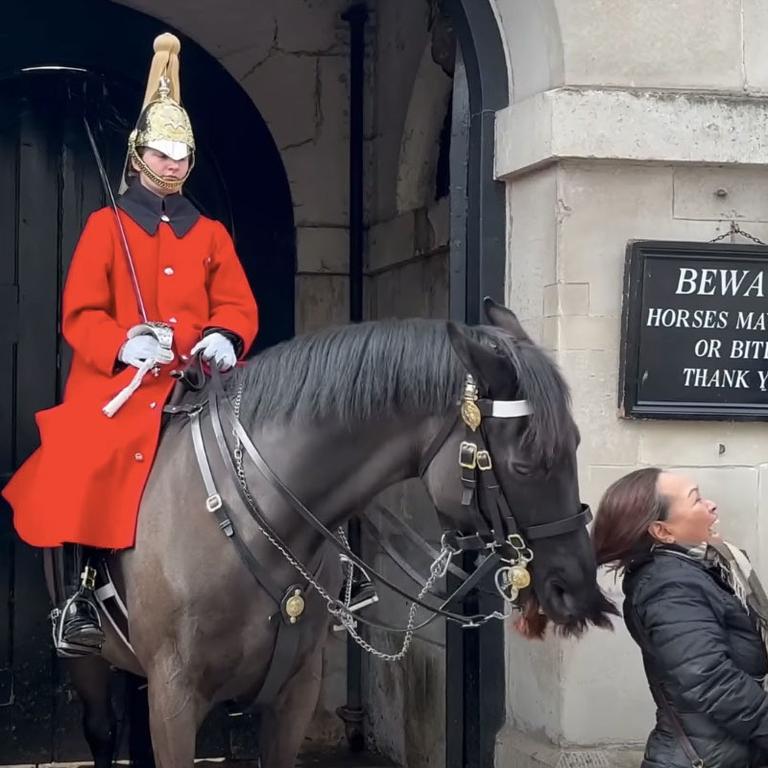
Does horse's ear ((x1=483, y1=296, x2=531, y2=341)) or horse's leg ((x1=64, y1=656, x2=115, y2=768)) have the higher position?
horse's ear ((x1=483, y1=296, x2=531, y2=341))

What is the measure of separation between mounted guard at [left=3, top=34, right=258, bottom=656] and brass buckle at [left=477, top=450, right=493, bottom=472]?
3.16 ft

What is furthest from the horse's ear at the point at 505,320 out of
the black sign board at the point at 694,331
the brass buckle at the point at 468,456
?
the black sign board at the point at 694,331

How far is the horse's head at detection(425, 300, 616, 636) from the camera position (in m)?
3.65

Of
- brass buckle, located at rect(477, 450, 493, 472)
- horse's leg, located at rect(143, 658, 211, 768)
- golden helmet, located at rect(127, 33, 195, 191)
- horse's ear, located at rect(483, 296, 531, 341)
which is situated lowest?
horse's leg, located at rect(143, 658, 211, 768)

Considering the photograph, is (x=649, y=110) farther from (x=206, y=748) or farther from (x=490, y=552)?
(x=206, y=748)

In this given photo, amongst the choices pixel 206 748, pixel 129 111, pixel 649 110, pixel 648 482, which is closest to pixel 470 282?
pixel 649 110

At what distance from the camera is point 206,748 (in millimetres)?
6688

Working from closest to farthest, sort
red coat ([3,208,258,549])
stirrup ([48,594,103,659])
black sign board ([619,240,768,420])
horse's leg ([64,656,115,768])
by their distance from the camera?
red coat ([3,208,258,549])
stirrup ([48,594,103,659])
black sign board ([619,240,768,420])
horse's leg ([64,656,115,768])

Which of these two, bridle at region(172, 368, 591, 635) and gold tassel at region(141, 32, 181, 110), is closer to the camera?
bridle at region(172, 368, 591, 635)

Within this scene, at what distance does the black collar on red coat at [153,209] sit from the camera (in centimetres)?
459

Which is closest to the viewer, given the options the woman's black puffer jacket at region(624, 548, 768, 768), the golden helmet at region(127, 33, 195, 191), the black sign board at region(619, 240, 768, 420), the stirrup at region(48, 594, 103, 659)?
the woman's black puffer jacket at region(624, 548, 768, 768)

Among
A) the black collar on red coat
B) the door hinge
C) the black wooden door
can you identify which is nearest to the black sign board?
the black collar on red coat

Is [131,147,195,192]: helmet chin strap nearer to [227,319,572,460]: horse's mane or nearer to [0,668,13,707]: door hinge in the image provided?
[227,319,572,460]: horse's mane

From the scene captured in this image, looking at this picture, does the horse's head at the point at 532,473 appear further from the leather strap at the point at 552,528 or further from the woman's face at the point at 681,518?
the woman's face at the point at 681,518
